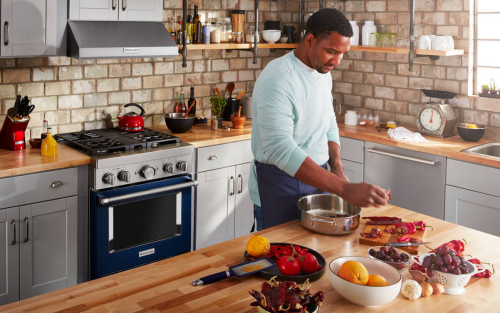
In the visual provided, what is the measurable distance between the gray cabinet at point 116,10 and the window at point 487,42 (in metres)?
2.52

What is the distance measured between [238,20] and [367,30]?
1130mm

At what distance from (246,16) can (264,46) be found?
0.43m

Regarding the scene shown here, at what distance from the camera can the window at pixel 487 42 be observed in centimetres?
434

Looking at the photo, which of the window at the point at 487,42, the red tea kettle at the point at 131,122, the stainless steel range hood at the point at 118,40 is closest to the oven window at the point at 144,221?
the red tea kettle at the point at 131,122

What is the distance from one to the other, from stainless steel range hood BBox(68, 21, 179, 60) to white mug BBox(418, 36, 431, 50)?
1.93 m

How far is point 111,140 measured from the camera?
13.1ft

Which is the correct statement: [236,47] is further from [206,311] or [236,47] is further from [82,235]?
[206,311]

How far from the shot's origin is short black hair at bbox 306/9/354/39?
254 centimetres

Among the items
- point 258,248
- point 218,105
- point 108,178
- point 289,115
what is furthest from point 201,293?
Result: point 218,105

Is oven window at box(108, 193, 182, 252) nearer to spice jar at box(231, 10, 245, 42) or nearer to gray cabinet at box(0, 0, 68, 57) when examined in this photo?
gray cabinet at box(0, 0, 68, 57)

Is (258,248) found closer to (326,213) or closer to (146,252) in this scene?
(326,213)

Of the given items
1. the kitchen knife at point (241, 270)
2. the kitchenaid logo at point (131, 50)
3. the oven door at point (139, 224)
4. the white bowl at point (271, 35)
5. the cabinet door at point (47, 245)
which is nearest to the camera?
the kitchen knife at point (241, 270)

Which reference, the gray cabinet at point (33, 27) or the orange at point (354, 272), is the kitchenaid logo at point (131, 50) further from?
the orange at point (354, 272)

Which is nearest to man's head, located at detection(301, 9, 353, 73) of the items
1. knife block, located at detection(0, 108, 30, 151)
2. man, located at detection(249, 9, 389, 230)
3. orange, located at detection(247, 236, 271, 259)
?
man, located at detection(249, 9, 389, 230)
